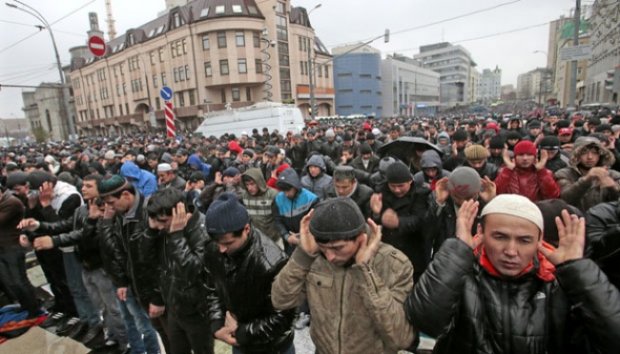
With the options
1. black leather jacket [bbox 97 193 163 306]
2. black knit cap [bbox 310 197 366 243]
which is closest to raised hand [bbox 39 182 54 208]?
black leather jacket [bbox 97 193 163 306]

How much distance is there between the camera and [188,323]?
2764mm

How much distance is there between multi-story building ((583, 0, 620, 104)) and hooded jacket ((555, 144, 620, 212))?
41449 mm

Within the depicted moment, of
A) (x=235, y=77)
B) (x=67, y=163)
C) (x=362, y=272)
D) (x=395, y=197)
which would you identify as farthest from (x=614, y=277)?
(x=235, y=77)

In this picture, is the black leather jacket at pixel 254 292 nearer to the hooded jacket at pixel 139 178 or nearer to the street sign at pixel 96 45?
the hooded jacket at pixel 139 178

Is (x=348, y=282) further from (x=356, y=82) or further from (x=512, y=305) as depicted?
(x=356, y=82)

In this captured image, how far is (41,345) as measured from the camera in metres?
4.00

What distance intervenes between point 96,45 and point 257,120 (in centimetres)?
788

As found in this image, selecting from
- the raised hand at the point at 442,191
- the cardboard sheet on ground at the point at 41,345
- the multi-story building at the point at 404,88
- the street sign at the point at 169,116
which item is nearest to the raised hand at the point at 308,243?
the raised hand at the point at 442,191

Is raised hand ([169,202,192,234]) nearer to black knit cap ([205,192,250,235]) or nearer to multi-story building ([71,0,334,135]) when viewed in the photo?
black knit cap ([205,192,250,235])

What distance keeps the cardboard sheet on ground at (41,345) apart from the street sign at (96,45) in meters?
10.8

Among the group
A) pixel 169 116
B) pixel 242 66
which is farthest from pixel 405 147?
pixel 242 66

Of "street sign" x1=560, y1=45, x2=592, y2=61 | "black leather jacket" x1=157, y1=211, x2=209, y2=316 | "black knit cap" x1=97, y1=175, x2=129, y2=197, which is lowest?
"black leather jacket" x1=157, y1=211, x2=209, y2=316

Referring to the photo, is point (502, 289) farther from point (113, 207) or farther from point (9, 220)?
point (9, 220)

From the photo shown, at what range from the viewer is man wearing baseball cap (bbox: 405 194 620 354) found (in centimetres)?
143
